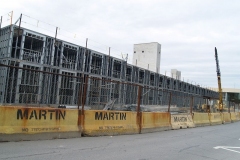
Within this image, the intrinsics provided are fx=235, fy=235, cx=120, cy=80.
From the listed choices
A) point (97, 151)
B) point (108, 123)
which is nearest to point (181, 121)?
point (108, 123)

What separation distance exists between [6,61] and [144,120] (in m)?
10.9

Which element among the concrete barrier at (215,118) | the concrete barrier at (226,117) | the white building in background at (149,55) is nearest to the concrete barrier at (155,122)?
the concrete barrier at (215,118)

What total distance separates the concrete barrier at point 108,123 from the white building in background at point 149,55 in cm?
3892

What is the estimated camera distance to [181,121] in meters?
14.7

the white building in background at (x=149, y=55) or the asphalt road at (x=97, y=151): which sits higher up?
the white building in background at (x=149, y=55)

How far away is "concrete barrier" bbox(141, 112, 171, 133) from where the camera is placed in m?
11.4

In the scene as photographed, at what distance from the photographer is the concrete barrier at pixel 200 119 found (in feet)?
54.0

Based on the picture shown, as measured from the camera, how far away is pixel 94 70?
24.8 meters

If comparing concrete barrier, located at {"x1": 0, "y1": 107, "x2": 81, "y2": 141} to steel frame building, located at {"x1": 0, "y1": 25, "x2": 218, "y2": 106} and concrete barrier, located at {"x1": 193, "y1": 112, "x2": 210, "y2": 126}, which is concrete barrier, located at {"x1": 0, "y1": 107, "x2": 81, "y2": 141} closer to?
steel frame building, located at {"x1": 0, "y1": 25, "x2": 218, "y2": 106}

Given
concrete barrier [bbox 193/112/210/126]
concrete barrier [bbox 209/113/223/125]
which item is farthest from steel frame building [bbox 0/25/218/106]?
concrete barrier [bbox 209/113/223/125]

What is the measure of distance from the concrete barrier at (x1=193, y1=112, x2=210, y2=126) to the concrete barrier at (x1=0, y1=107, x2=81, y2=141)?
34.4 ft

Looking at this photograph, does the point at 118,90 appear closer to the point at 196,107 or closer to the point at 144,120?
the point at 144,120

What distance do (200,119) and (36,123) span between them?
1308cm

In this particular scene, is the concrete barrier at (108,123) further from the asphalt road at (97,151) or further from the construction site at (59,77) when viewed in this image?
the construction site at (59,77)
